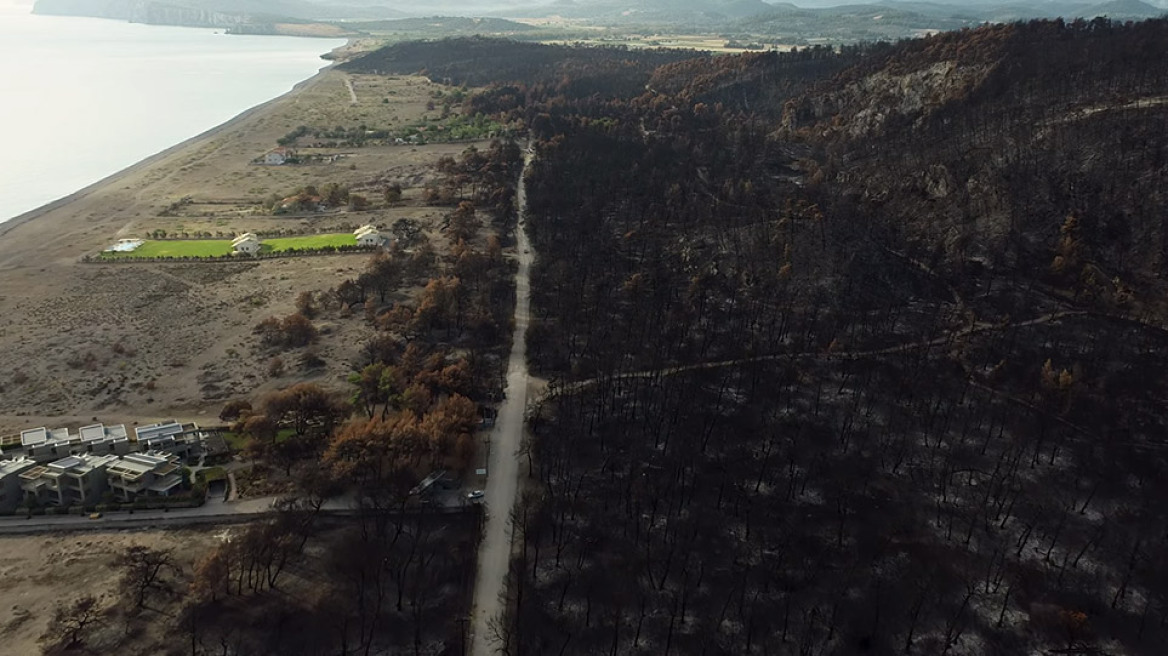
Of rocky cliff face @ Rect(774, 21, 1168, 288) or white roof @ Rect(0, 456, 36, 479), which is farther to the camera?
rocky cliff face @ Rect(774, 21, 1168, 288)

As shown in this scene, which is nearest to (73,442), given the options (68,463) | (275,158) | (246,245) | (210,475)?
(68,463)

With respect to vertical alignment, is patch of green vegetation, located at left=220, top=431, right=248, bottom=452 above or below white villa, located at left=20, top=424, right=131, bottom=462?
below

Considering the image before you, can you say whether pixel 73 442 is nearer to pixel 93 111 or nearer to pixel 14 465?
pixel 14 465

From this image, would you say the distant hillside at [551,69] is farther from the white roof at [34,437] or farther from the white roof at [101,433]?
the white roof at [34,437]

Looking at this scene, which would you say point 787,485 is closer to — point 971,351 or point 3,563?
point 971,351

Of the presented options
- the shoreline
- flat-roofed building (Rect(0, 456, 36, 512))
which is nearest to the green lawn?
the shoreline

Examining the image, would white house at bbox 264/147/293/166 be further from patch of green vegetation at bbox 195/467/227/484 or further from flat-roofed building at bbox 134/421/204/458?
A: patch of green vegetation at bbox 195/467/227/484

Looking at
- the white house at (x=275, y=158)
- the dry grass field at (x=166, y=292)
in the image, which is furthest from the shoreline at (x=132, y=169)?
the white house at (x=275, y=158)
